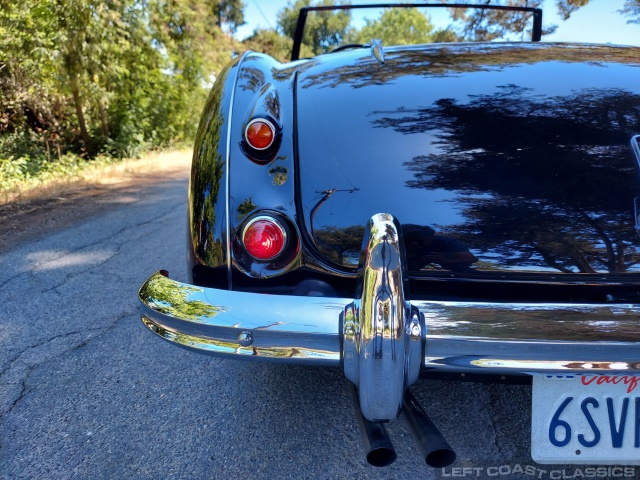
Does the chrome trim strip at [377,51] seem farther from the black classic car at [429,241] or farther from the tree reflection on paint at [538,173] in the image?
the tree reflection on paint at [538,173]

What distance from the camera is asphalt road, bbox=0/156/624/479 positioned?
1623mm

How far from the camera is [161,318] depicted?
143 cm

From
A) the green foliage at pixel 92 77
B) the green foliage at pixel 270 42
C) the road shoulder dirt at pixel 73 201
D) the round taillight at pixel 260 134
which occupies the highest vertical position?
the green foliage at pixel 270 42

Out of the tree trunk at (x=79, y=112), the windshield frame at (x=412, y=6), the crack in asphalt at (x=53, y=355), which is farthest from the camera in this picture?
the tree trunk at (x=79, y=112)

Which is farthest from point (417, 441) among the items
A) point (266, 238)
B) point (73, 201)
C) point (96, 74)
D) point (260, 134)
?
point (96, 74)

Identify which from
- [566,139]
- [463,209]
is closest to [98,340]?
[463,209]

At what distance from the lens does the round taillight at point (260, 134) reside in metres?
1.53

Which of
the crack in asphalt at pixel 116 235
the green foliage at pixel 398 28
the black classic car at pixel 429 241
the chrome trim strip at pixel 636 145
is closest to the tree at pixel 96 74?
the crack in asphalt at pixel 116 235

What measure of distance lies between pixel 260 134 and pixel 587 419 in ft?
3.99

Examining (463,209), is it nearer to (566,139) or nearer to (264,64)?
(566,139)

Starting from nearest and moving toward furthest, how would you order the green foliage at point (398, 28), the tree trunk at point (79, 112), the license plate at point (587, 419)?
1. the license plate at point (587, 419)
2. the tree trunk at point (79, 112)
3. the green foliage at point (398, 28)

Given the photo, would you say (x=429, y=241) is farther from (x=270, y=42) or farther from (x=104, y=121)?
(x=270, y=42)

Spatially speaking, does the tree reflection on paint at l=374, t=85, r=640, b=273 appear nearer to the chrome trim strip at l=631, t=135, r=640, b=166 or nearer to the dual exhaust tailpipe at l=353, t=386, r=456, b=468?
the chrome trim strip at l=631, t=135, r=640, b=166

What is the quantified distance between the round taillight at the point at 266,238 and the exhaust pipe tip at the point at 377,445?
54 centimetres
